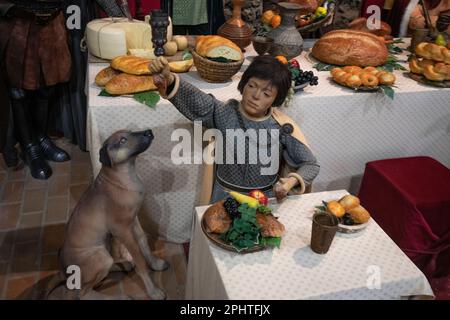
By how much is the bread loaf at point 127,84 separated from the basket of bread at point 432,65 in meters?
1.64

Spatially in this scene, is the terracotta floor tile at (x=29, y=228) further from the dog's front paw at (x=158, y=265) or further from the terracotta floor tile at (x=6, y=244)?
the dog's front paw at (x=158, y=265)

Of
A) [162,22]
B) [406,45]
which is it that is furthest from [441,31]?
[162,22]

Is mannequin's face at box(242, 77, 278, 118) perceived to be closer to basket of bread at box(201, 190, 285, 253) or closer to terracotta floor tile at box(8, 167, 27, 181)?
basket of bread at box(201, 190, 285, 253)

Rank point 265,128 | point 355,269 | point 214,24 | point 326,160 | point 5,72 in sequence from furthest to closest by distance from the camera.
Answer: point 214,24, point 5,72, point 326,160, point 265,128, point 355,269

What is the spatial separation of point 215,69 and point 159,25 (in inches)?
21.1

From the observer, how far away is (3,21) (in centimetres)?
279

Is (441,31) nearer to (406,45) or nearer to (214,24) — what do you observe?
(406,45)

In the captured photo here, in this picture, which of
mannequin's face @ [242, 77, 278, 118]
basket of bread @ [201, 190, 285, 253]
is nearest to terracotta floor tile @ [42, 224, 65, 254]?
basket of bread @ [201, 190, 285, 253]

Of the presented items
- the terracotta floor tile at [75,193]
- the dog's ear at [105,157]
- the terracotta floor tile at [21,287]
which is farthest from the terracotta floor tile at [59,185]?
the dog's ear at [105,157]

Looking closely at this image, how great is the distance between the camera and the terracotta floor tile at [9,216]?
278 cm

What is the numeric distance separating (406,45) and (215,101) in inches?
81.3

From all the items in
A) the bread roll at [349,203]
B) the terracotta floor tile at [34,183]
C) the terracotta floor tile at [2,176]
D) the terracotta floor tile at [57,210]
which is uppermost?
the bread roll at [349,203]

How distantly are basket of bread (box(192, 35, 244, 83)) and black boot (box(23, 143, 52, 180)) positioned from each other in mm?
1536

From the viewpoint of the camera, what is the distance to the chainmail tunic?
1.98 m
